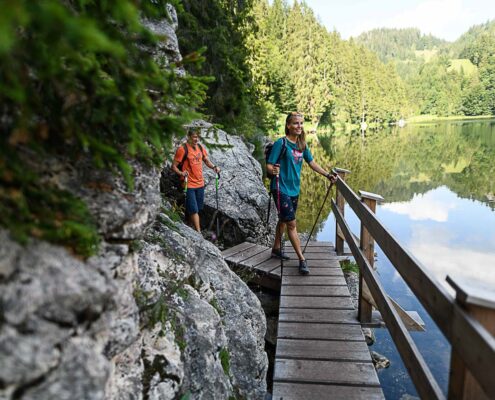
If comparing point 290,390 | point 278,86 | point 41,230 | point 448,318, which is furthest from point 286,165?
point 278,86

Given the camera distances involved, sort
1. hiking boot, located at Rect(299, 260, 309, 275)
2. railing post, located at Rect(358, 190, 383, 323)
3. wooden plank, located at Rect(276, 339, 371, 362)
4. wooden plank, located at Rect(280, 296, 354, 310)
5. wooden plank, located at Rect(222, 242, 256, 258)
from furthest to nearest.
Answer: wooden plank, located at Rect(222, 242, 256, 258) < hiking boot, located at Rect(299, 260, 309, 275) < wooden plank, located at Rect(280, 296, 354, 310) < railing post, located at Rect(358, 190, 383, 323) < wooden plank, located at Rect(276, 339, 371, 362)

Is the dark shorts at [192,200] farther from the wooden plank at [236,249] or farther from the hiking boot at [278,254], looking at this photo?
the hiking boot at [278,254]

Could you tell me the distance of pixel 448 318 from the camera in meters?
1.92

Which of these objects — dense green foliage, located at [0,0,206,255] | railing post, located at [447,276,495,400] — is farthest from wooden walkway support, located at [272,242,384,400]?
dense green foliage, located at [0,0,206,255]

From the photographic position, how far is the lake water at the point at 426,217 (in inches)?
278

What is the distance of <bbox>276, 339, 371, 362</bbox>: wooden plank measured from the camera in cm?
386

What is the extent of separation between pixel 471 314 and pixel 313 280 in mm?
4088

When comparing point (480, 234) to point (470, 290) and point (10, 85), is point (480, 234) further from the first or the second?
point (10, 85)

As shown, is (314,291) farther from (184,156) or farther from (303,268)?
(184,156)

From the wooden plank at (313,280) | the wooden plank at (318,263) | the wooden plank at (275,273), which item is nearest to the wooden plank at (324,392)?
the wooden plank at (313,280)

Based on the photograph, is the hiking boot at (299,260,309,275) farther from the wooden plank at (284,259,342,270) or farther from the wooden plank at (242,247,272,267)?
the wooden plank at (242,247,272,267)

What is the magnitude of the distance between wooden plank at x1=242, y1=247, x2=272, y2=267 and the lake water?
2.49m

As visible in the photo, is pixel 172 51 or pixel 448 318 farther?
pixel 172 51

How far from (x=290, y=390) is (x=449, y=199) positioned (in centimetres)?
1850
